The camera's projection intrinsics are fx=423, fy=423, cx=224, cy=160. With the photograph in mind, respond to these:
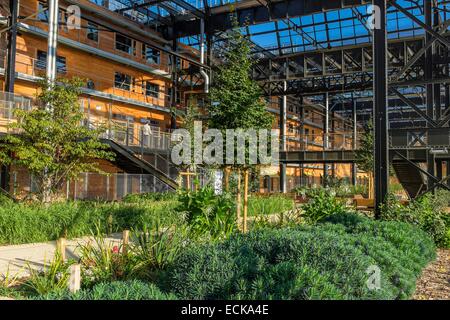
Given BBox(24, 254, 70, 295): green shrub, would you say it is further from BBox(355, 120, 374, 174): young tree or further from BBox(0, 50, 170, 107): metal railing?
BBox(355, 120, 374, 174): young tree

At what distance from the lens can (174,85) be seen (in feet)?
113

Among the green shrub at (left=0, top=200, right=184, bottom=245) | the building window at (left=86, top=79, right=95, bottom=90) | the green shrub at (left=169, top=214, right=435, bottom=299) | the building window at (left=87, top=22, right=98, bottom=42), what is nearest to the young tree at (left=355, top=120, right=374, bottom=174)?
the green shrub at (left=0, top=200, right=184, bottom=245)

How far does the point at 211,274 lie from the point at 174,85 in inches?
1229

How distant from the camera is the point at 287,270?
167 inches

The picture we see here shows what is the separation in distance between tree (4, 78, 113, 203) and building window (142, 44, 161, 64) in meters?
19.6

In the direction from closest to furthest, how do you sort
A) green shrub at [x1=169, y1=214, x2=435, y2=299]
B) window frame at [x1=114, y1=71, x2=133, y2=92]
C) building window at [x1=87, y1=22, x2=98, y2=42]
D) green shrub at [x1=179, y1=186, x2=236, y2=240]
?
green shrub at [x1=169, y1=214, x2=435, y2=299] < green shrub at [x1=179, y1=186, x2=236, y2=240] < building window at [x1=87, y1=22, x2=98, y2=42] < window frame at [x1=114, y1=71, x2=133, y2=92]

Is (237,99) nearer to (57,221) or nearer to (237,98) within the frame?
(237,98)

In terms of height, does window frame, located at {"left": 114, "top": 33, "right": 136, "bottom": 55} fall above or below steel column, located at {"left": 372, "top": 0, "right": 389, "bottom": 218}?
above

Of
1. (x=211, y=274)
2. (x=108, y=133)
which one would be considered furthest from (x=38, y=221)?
(x=108, y=133)

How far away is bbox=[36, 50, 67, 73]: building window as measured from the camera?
85.0 feet

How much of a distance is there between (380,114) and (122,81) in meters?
24.5

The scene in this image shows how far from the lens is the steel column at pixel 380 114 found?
424 inches

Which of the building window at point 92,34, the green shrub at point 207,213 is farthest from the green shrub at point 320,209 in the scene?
the building window at point 92,34

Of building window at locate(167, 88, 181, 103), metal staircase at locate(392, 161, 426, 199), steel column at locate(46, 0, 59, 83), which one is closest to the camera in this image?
metal staircase at locate(392, 161, 426, 199)
